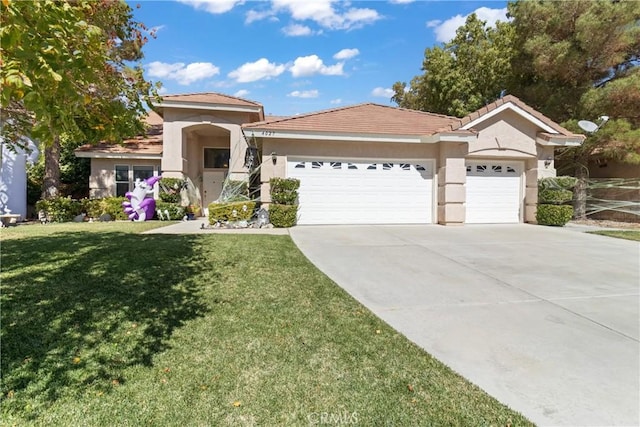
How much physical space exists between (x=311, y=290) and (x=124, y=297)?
2.39 meters

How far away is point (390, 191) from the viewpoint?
1290 centimetres

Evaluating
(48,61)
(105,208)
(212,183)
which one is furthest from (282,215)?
(48,61)

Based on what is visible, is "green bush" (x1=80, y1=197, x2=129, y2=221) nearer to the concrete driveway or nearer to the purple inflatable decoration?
the purple inflatable decoration

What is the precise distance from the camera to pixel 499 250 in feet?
26.7

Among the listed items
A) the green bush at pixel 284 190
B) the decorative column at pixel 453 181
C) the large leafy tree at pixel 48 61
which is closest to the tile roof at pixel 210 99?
the green bush at pixel 284 190

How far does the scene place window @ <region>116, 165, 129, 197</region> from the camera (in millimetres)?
16031

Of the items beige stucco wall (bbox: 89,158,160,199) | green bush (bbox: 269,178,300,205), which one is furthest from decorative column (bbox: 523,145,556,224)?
beige stucco wall (bbox: 89,158,160,199)

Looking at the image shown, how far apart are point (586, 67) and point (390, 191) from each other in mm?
10237

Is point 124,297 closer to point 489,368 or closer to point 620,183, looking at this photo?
point 489,368

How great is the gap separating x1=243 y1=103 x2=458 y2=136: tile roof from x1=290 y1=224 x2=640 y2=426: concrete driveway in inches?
187

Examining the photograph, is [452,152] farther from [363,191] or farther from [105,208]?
[105,208]

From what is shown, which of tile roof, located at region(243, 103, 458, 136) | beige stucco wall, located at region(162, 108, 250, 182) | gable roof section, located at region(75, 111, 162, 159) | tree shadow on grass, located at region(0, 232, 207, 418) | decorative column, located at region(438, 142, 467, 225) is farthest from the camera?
gable roof section, located at region(75, 111, 162, 159)

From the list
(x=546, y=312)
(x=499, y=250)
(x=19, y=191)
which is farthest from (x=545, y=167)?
(x=19, y=191)

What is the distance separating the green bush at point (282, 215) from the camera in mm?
11547
